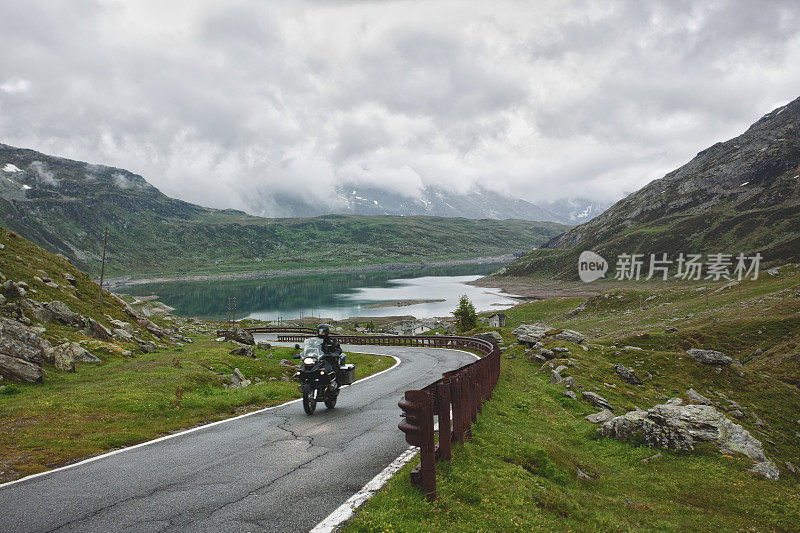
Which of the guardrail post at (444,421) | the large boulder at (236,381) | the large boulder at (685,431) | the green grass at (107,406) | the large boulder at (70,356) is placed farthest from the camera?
the large boulder at (236,381)

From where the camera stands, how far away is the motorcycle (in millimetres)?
12767

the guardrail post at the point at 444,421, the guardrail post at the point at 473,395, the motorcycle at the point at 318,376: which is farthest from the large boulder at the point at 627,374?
the guardrail post at the point at 444,421

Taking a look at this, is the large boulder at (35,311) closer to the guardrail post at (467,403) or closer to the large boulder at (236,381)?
the large boulder at (236,381)

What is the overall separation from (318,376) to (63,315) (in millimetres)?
21738

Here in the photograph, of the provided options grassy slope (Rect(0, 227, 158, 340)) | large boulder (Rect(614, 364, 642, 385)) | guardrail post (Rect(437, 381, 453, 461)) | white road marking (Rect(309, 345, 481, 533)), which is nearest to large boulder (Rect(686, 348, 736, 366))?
large boulder (Rect(614, 364, 642, 385))

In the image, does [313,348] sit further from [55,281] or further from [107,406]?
[55,281]

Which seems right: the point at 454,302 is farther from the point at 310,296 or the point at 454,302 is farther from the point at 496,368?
the point at 496,368

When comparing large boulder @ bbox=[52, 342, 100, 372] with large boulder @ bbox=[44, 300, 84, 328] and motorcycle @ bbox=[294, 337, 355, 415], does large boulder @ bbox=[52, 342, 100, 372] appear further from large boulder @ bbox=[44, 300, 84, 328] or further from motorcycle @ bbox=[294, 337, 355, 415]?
motorcycle @ bbox=[294, 337, 355, 415]

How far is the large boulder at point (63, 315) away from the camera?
2501 centimetres

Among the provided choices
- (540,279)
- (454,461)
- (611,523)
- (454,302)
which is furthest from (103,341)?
(540,279)

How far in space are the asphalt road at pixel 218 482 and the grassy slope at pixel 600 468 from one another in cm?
128

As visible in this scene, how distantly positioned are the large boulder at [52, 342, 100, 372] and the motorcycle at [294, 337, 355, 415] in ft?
43.6

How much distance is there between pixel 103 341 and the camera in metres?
25.3

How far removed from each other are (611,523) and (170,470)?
8.19 meters
